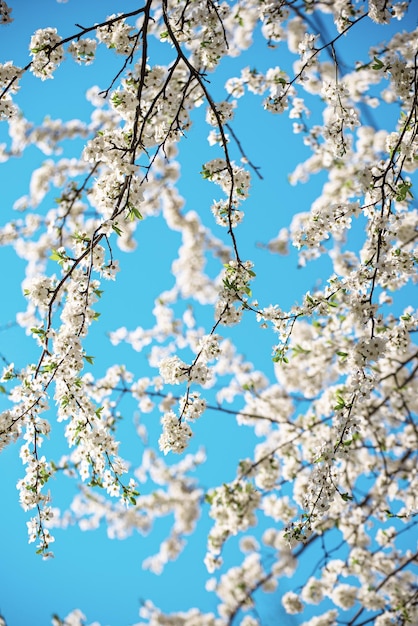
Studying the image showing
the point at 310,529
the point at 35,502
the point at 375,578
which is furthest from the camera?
the point at 375,578

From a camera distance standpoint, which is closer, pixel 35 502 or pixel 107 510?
pixel 35 502

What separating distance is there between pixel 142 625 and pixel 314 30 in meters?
10.5

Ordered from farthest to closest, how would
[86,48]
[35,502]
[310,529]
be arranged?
[86,48] → [35,502] → [310,529]

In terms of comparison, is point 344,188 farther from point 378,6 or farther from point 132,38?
point 132,38

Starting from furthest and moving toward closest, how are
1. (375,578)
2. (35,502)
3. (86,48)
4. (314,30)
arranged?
(375,578), (314,30), (86,48), (35,502)

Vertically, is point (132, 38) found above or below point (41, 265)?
below

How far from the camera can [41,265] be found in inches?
294

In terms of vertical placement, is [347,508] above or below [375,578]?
above

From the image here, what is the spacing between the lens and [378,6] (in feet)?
11.4

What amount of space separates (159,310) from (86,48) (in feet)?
16.5

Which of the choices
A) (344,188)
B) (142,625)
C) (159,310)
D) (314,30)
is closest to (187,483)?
(142,625)

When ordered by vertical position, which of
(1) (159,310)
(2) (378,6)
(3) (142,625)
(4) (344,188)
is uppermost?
(1) (159,310)

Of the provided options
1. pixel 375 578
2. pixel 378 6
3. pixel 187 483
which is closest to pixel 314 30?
pixel 378 6

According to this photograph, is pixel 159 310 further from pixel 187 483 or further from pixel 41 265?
pixel 187 483
